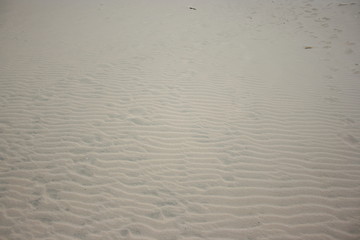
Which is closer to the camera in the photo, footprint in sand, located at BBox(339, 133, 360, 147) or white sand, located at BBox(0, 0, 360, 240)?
white sand, located at BBox(0, 0, 360, 240)

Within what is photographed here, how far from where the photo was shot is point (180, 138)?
3.90m

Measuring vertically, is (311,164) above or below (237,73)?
below

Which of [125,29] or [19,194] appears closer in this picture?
[19,194]

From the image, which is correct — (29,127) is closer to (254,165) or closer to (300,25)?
(254,165)

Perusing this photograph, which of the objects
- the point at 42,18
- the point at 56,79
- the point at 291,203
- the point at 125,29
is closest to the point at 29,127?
the point at 56,79

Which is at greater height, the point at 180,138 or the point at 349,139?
the point at 349,139

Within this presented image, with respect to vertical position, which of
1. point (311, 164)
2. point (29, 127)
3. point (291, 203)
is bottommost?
point (29, 127)

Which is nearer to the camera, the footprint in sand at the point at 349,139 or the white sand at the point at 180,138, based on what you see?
the white sand at the point at 180,138

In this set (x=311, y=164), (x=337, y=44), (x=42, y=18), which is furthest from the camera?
(x=42, y=18)

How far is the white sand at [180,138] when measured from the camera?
8.84 feet

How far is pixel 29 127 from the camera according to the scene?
4.10 m

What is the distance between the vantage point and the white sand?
2.70 m

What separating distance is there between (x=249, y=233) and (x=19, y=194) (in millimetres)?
3239

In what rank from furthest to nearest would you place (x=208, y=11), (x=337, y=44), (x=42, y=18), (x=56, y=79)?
(x=208, y=11) → (x=42, y=18) → (x=337, y=44) → (x=56, y=79)
